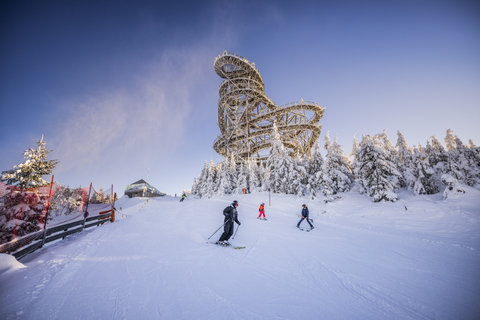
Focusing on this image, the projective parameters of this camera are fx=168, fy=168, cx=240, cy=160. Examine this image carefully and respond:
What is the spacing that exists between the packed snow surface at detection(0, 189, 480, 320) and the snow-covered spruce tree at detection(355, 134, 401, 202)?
6628 millimetres

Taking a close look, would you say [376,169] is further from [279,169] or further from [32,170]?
[32,170]

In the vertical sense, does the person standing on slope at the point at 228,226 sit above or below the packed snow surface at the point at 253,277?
above

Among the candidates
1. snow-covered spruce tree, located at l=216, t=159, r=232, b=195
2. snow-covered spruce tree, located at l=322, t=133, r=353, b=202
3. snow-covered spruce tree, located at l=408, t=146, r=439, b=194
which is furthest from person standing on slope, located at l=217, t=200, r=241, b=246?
snow-covered spruce tree, located at l=216, t=159, r=232, b=195

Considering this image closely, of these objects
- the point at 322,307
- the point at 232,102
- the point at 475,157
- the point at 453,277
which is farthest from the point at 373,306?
the point at 232,102

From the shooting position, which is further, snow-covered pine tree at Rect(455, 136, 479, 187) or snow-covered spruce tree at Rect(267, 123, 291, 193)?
snow-covered spruce tree at Rect(267, 123, 291, 193)

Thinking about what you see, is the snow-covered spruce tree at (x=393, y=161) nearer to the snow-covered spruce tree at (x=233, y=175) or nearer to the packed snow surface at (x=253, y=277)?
the packed snow surface at (x=253, y=277)

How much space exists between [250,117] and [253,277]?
45.1m

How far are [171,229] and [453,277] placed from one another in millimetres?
10047

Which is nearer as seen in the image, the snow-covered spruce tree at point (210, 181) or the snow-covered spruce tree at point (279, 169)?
the snow-covered spruce tree at point (279, 169)

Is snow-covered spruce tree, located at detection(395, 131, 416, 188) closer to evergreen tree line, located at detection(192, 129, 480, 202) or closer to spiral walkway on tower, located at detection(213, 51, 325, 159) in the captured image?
evergreen tree line, located at detection(192, 129, 480, 202)

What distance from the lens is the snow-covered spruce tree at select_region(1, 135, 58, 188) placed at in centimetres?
1134

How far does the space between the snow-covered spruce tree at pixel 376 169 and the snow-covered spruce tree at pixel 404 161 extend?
1.72 meters

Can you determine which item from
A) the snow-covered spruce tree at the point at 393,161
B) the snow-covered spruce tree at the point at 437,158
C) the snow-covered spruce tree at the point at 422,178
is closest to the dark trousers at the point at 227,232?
the snow-covered spruce tree at the point at 393,161

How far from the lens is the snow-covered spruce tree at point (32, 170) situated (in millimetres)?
11336
